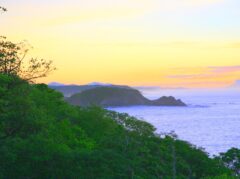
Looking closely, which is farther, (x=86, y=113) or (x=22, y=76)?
(x=86, y=113)

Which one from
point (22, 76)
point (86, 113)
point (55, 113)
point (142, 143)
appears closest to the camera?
point (22, 76)

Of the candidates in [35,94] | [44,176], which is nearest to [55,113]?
[35,94]

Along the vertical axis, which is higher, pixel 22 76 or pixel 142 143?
pixel 22 76

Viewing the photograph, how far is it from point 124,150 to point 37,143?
772 cm

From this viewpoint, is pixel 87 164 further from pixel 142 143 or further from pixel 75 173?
pixel 142 143

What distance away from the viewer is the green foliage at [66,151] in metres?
34.7

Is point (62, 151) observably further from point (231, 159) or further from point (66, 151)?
point (231, 159)

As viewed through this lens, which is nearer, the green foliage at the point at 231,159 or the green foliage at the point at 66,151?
the green foliage at the point at 66,151

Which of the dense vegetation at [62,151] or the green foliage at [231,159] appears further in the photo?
the green foliage at [231,159]

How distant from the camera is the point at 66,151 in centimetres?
4012

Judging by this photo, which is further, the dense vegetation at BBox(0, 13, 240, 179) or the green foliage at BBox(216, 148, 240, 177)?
the green foliage at BBox(216, 148, 240, 177)

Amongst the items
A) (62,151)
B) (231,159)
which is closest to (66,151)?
(62,151)

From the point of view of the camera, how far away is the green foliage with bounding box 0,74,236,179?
114 feet

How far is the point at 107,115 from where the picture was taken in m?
63.2
